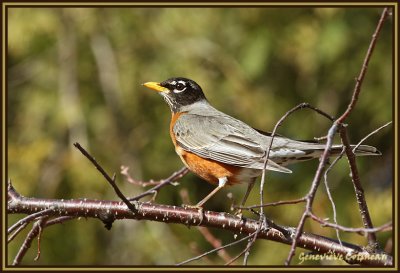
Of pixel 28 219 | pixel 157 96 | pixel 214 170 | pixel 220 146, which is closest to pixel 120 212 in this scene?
pixel 28 219

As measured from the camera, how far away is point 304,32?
657 cm

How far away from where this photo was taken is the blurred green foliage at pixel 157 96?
5.96 m

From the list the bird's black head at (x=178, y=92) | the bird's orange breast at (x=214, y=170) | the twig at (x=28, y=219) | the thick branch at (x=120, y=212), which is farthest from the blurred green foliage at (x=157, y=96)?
the twig at (x=28, y=219)

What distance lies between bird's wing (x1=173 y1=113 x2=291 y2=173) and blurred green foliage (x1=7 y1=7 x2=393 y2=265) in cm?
187

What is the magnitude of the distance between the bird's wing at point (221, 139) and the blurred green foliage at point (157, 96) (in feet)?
6.14

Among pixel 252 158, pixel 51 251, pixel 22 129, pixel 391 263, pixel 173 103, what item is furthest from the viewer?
pixel 22 129

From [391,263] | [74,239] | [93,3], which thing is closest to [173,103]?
[93,3]

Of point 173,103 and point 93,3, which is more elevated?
point 93,3

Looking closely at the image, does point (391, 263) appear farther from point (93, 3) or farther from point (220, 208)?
point (220, 208)

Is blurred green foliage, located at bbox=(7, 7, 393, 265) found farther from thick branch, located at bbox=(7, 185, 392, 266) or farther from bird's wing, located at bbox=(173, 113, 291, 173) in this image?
thick branch, located at bbox=(7, 185, 392, 266)

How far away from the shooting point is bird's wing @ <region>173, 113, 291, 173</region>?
3512mm

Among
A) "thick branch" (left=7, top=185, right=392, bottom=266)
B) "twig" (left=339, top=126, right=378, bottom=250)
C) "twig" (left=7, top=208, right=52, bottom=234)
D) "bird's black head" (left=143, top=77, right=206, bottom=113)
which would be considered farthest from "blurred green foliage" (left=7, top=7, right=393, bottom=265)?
"twig" (left=339, top=126, right=378, bottom=250)

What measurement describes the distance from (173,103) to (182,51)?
2.14 metres

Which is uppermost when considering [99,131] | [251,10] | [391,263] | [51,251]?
[251,10]
